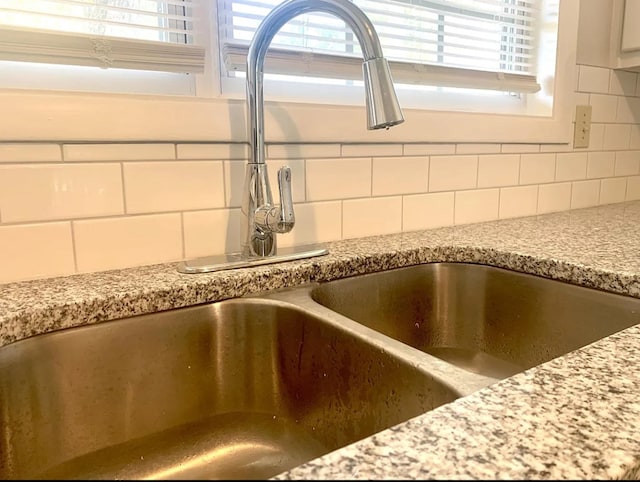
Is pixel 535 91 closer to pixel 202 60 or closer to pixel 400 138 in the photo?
pixel 400 138

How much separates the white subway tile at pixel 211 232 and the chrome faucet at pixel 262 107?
70 millimetres

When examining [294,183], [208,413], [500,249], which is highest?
[294,183]

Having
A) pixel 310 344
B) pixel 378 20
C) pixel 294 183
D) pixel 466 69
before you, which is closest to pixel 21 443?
pixel 310 344

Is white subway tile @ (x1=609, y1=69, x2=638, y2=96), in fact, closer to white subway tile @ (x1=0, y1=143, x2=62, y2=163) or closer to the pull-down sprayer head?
Result: the pull-down sprayer head

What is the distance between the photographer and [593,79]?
4.95ft

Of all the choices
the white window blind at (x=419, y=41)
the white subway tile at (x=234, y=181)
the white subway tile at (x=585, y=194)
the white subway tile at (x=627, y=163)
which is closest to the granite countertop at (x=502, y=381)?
the white subway tile at (x=234, y=181)

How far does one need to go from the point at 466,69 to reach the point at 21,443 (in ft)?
3.92

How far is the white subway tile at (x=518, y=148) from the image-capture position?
129cm

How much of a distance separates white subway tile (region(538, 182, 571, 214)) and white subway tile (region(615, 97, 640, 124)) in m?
0.35

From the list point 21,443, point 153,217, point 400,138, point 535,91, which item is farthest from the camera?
point 535,91

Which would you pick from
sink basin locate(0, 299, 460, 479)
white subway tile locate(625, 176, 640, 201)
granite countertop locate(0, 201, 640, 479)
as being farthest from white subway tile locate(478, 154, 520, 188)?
sink basin locate(0, 299, 460, 479)

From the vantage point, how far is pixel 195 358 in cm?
68

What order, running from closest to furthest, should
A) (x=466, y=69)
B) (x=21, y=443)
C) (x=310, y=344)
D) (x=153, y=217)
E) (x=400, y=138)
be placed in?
(x=21, y=443), (x=310, y=344), (x=153, y=217), (x=400, y=138), (x=466, y=69)

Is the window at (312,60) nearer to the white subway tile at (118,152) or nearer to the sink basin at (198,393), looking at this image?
the white subway tile at (118,152)
